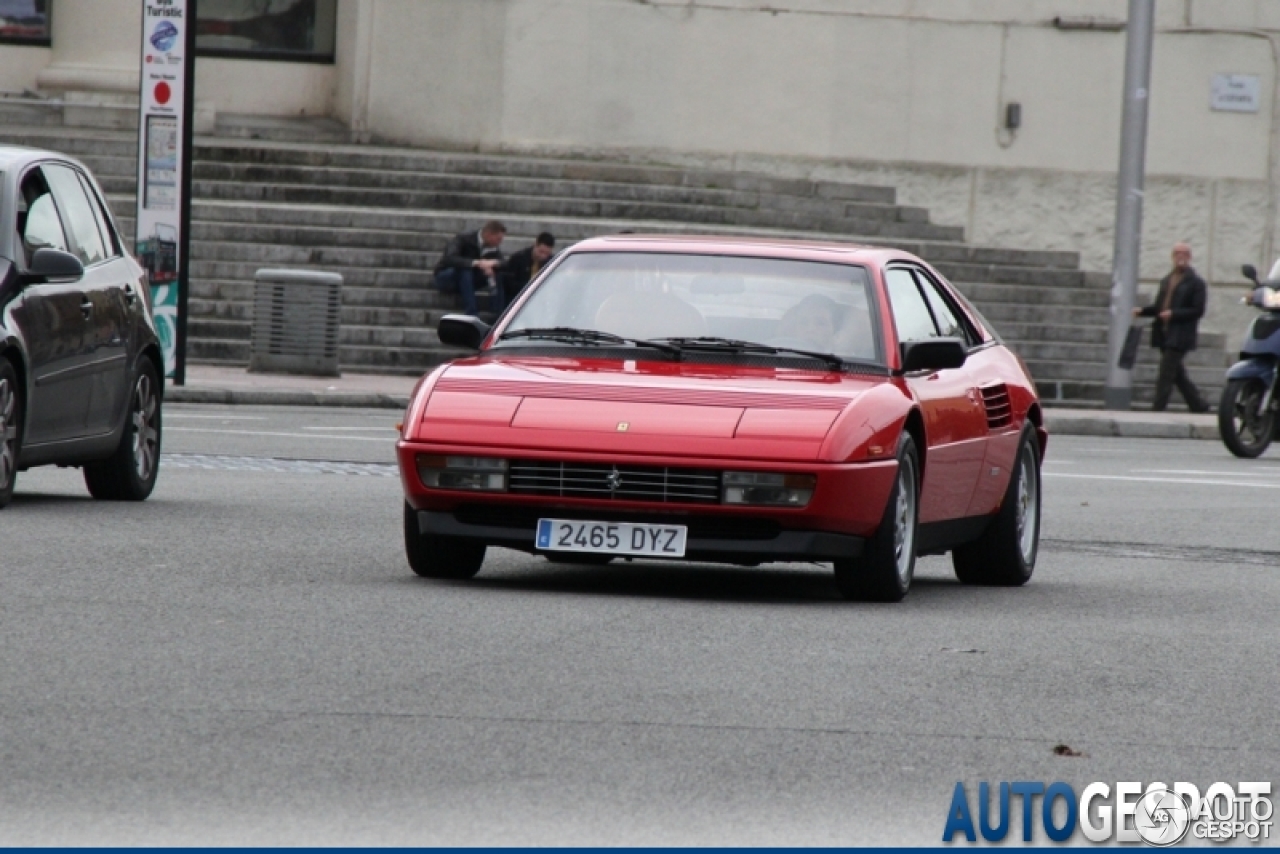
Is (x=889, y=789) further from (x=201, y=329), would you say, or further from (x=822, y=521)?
(x=201, y=329)

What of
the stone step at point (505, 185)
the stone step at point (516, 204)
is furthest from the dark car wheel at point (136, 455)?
the stone step at point (505, 185)

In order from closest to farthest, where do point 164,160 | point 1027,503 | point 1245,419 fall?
point 1027,503
point 1245,419
point 164,160

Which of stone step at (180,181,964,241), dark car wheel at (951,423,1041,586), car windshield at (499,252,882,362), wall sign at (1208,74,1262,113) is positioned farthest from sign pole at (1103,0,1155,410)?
car windshield at (499,252,882,362)

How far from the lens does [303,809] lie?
5.73 metres

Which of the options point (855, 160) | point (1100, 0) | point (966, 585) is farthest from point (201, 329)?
point (966, 585)

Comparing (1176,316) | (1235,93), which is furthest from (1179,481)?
(1235,93)

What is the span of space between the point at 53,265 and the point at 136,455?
4.74 feet

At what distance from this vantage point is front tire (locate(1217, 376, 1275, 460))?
2245 centimetres

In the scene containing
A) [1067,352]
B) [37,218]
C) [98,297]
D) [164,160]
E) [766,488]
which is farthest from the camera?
[1067,352]

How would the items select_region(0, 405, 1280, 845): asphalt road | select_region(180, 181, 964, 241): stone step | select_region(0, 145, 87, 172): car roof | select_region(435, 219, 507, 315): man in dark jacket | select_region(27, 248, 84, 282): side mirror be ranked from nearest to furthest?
select_region(0, 405, 1280, 845): asphalt road < select_region(27, 248, 84, 282): side mirror < select_region(0, 145, 87, 172): car roof < select_region(435, 219, 507, 315): man in dark jacket < select_region(180, 181, 964, 241): stone step

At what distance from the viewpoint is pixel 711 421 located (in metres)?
9.61

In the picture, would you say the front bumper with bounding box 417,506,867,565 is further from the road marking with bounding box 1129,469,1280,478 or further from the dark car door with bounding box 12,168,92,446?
the road marking with bounding box 1129,469,1280,478

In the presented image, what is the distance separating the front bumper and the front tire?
13.3 metres

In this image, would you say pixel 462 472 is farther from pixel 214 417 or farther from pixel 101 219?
pixel 214 417
